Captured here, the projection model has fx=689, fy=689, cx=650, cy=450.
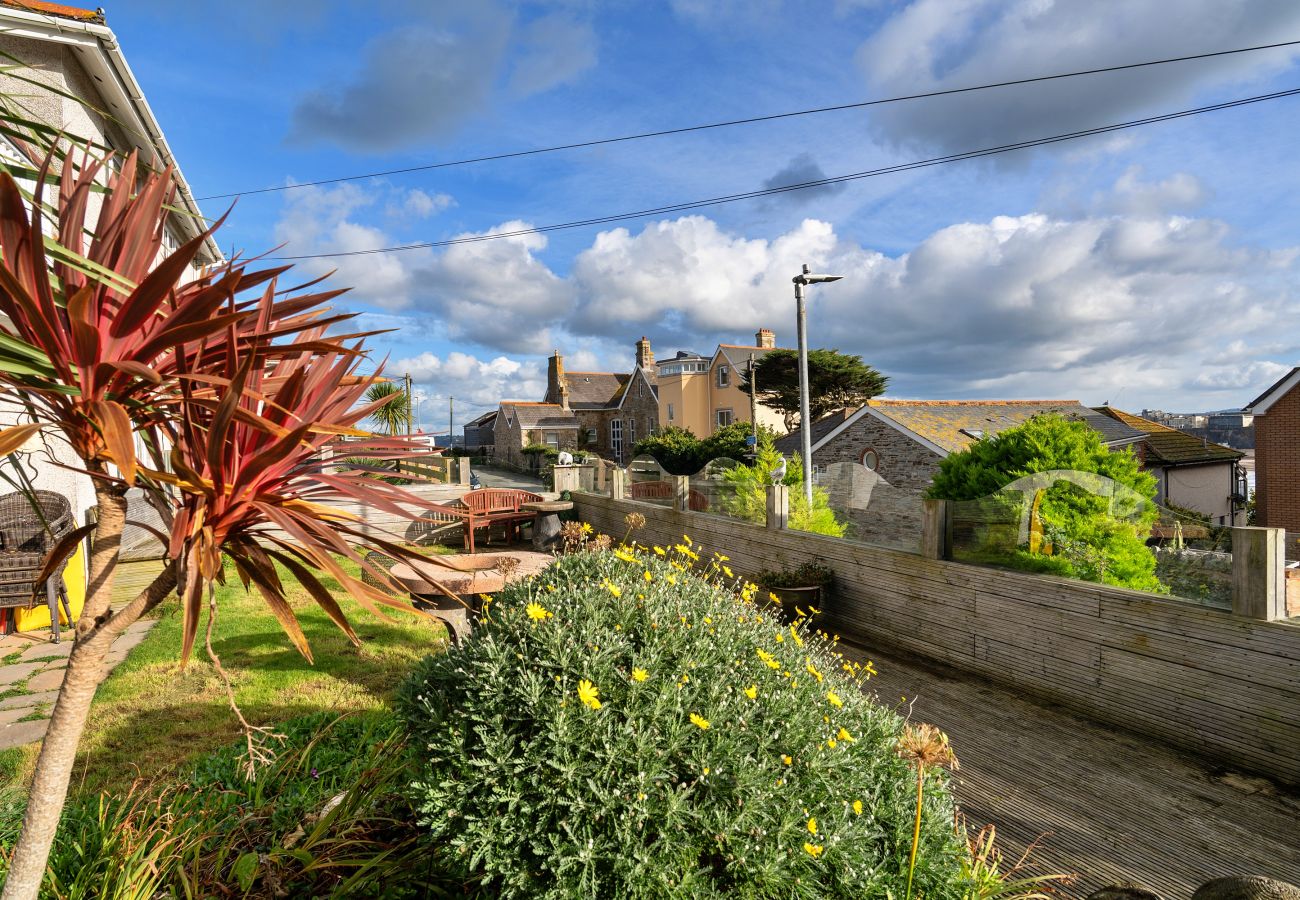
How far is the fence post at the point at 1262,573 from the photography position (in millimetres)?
3963

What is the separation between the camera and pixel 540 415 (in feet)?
162

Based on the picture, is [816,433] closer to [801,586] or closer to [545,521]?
[545,521]

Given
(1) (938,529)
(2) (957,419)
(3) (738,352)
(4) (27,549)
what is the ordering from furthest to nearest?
(3) (738,352) < (2) (957,419) < (4) (27,549) < (1) (938,529)

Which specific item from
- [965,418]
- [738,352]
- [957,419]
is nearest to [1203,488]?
[965,418]

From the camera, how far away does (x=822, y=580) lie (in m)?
7.16

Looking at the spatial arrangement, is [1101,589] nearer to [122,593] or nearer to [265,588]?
[265,588]

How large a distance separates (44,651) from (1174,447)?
32.3 m

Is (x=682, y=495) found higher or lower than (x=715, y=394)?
lower

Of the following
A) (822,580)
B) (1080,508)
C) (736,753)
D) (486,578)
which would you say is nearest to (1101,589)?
(1080,508)

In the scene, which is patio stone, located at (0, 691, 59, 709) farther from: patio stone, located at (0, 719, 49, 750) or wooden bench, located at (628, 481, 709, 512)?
wooden bench, located at (628, 481, 709, 512)

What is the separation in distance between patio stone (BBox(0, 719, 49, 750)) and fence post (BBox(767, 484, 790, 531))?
21.9 ft

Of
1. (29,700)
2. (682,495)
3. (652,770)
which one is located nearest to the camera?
(652,770)

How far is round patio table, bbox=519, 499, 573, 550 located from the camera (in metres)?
13.0

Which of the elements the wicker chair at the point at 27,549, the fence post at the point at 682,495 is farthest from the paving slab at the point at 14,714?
the fence post at the point at 682,495
